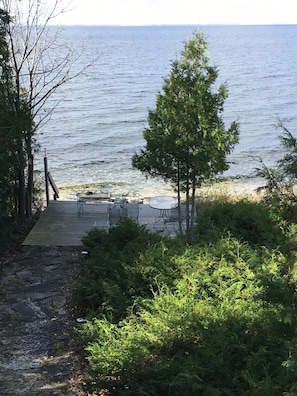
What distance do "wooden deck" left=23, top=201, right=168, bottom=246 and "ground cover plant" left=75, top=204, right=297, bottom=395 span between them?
1.79 m

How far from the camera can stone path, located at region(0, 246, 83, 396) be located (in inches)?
203

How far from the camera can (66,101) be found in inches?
1388

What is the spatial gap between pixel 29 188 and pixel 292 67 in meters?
48.3

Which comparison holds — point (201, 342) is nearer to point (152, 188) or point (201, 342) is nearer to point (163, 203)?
point (163, 203)

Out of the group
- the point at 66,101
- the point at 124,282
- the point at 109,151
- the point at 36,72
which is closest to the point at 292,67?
the point at 66,101

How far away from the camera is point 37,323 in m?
6.64

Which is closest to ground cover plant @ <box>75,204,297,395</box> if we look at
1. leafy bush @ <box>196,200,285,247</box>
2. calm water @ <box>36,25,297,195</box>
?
leafy bush @ <box>196,200,285,247</box>

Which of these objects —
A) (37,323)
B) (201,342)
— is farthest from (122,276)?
(201,342)

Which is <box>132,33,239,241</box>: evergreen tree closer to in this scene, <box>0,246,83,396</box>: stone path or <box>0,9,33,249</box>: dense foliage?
<box>0,9,33,249</box>: dense foliage

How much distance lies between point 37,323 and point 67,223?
5046mm

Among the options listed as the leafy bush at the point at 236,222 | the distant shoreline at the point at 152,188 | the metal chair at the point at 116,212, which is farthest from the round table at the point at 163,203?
the distant shoreline at the point at 152,188

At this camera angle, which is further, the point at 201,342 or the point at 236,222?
Result: the point at 236,222

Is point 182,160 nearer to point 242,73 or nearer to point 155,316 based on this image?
point 155,316

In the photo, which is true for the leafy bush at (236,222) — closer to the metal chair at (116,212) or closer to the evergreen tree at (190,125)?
the evergreen tree at (190,125)
